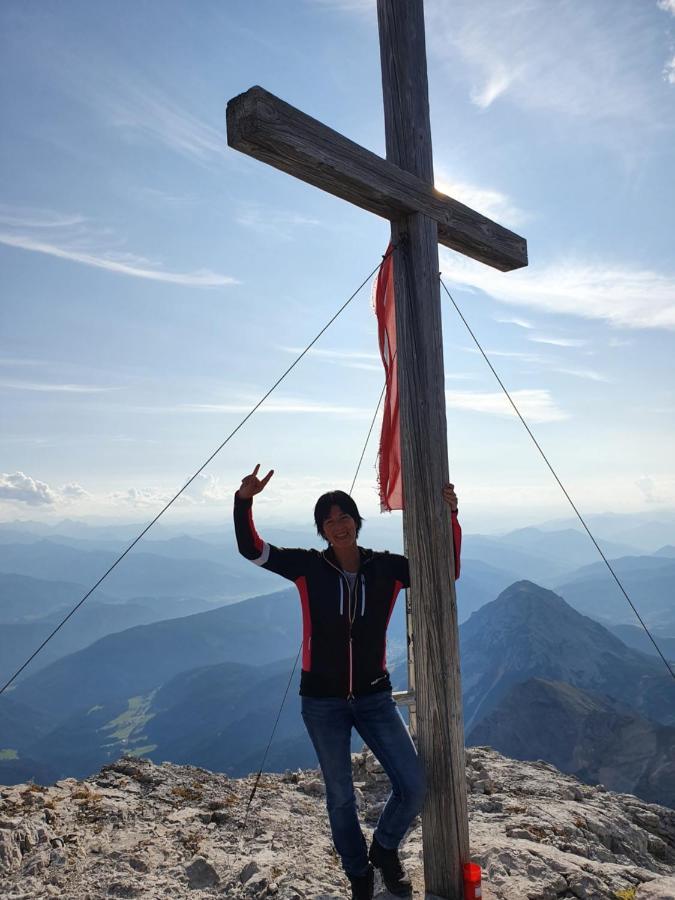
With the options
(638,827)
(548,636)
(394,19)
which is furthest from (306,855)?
(548,636)

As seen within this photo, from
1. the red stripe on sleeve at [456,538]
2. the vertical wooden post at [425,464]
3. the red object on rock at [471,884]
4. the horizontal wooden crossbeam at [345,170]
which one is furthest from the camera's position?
the red stripe on sleeve at [456,538]

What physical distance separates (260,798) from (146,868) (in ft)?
7.78

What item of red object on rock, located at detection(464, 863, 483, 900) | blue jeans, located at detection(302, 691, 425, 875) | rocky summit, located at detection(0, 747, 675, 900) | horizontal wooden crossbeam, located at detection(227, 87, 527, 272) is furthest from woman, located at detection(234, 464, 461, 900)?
horizontal wooden crossbeam, located at detection(227, 87, 527, 272)

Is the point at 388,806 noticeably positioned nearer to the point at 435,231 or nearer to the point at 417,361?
the point at 417,361

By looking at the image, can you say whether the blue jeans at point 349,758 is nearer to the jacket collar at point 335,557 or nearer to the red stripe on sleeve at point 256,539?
the jacket collar at point 335,557

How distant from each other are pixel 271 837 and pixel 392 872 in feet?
8.43

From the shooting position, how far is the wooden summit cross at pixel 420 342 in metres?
3.92

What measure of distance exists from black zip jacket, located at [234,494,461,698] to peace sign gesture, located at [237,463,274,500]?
74mm

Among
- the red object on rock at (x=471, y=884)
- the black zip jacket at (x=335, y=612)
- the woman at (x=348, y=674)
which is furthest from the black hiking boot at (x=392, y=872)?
the black zip jacket at (x=335, y=612)

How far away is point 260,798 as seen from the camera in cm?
749

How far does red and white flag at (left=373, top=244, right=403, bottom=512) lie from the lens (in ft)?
16.8

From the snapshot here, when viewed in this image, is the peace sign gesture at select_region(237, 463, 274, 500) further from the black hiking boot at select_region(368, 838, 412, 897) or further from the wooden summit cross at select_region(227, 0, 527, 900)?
the black hiking boot at select_region(368, 838, 412, 897)

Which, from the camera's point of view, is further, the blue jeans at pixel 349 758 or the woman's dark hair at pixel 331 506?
the woman's dark hair at pixel 331 506

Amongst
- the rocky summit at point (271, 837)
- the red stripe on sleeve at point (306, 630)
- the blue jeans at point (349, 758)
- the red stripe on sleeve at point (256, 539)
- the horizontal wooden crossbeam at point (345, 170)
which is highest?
the horizontal wooden crossbeam at point (345, 170)
